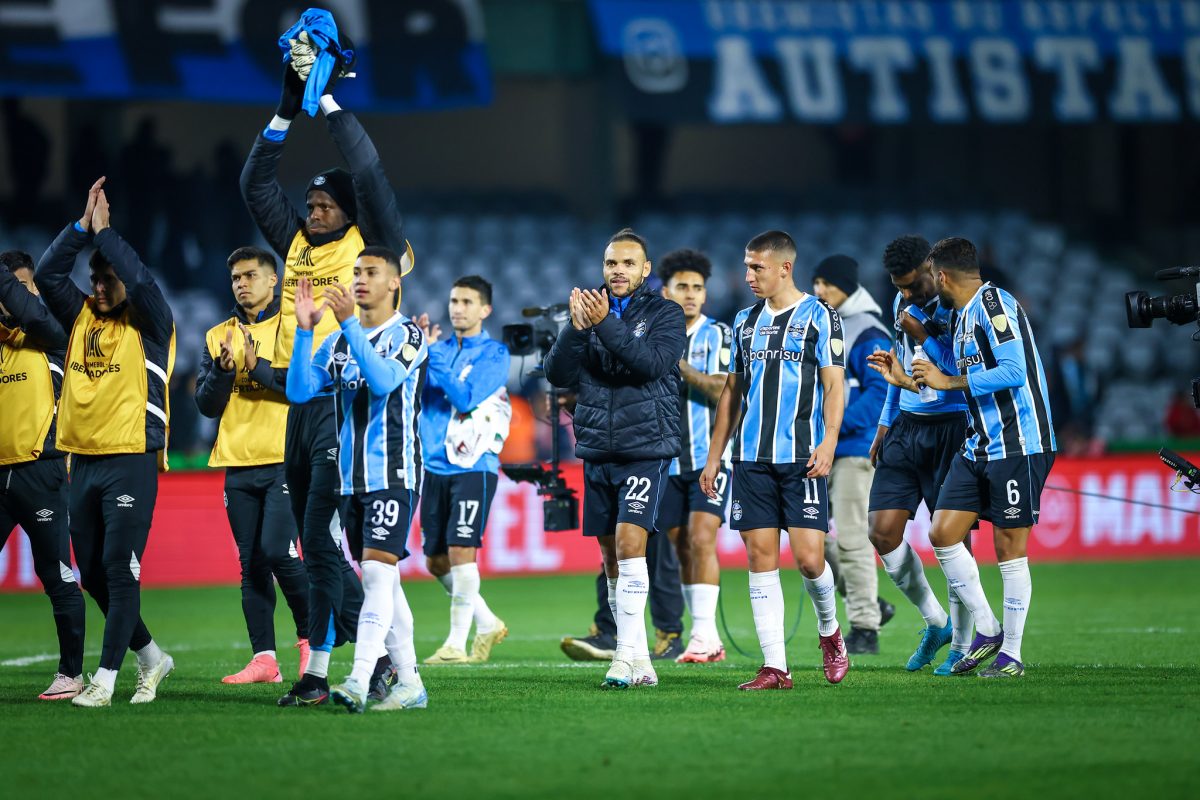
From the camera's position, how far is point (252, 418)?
8.77 meters

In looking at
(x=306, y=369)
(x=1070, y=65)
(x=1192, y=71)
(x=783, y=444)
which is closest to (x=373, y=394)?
(x=306, y=369)

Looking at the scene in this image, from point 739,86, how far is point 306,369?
18.4 meters

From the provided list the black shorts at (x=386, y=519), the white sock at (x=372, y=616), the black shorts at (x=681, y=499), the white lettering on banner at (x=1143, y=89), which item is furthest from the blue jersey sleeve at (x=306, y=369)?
the white lettering on banner at (x=1143, y=89)

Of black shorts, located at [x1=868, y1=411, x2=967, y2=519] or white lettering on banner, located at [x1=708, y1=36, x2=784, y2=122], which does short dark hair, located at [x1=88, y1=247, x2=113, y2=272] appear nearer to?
black shorts, located at [x1=868, y1=411, x2=967, y2=519]

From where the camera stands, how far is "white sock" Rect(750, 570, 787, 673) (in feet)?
26.8

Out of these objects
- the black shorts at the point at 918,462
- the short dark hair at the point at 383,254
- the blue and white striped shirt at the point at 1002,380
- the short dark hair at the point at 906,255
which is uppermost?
the short dark hair at the point at 906,255

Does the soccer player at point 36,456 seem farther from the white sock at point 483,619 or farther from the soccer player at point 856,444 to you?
the soccer player at point 856,444

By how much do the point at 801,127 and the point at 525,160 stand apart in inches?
213

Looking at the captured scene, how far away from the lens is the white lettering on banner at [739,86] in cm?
2469

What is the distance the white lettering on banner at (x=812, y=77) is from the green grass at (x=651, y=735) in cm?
1584

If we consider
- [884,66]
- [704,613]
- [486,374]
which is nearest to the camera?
[704,613]

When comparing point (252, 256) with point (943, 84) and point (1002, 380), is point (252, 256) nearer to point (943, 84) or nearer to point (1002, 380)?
point (1002, 380)

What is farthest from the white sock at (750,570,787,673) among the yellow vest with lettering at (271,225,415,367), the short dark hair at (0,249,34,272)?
the short dark hair at (0,249,34,272)

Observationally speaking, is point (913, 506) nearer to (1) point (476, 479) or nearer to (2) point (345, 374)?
(1) point (476, 479)
